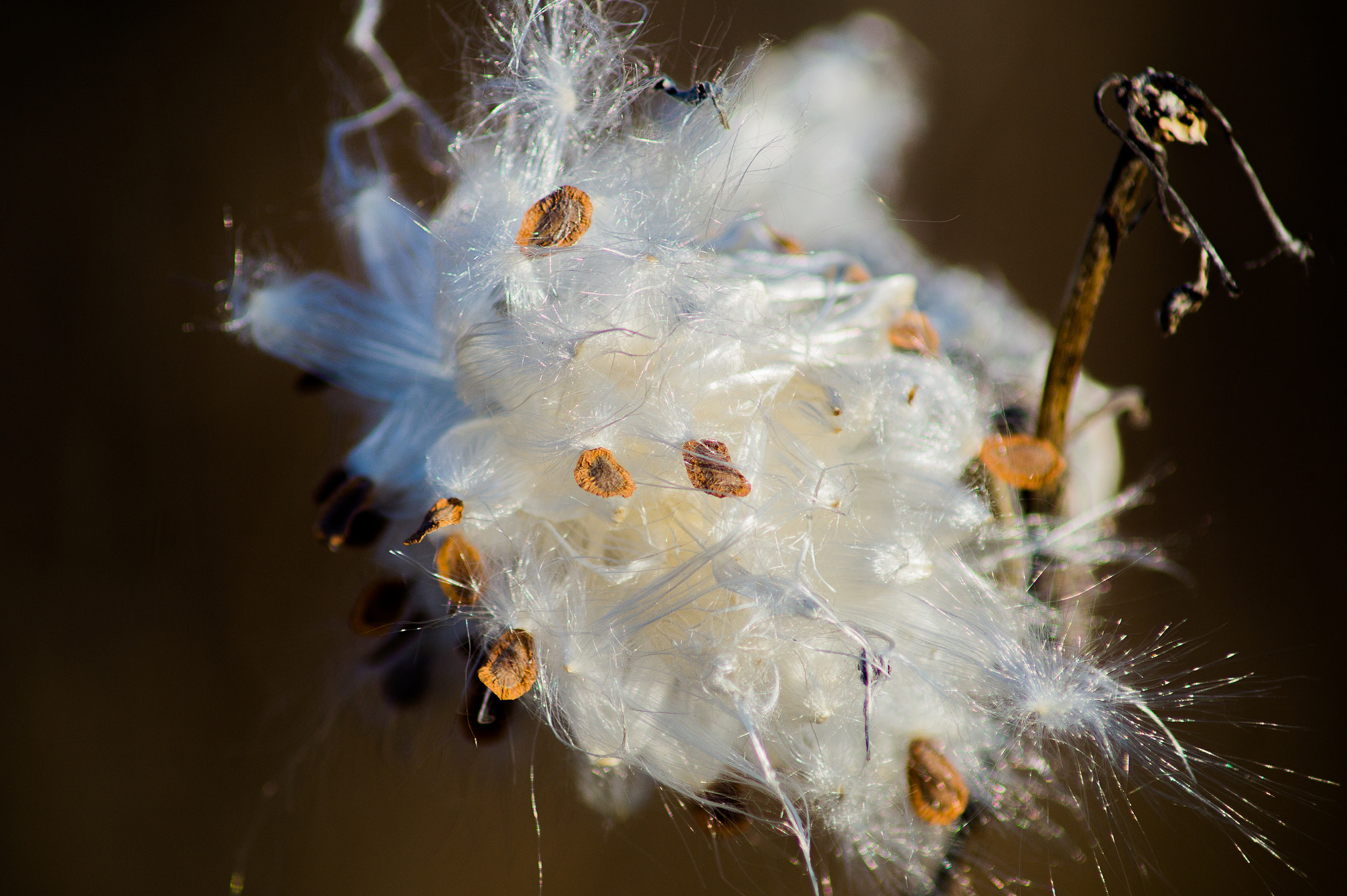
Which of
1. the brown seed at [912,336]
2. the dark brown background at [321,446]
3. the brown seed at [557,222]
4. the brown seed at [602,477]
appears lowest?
the dark brown background at [321,446]

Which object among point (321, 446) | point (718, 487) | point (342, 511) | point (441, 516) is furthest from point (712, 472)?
point (321, 446)

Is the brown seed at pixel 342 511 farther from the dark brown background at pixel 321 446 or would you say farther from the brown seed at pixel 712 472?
the brown seed at pixel 712 472

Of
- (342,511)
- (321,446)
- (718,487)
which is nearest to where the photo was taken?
(718,487)

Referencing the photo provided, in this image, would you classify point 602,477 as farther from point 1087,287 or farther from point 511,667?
point 1087,287

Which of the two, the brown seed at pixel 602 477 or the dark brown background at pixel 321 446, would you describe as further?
the dark brown background at pixel 321 446

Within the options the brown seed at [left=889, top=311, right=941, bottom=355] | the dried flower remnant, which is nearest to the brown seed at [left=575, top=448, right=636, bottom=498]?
the dried flower remnant

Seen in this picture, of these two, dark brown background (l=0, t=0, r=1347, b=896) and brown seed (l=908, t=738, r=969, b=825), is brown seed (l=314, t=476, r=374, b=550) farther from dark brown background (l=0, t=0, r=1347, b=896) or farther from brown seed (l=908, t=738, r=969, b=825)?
brown seed (l=908, t=738, r=969, b=825)

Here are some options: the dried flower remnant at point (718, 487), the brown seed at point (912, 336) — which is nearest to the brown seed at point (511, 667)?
the dried flower remnant at point (718, 487)
